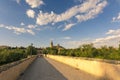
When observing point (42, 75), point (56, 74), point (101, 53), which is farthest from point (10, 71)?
point (101, 53)

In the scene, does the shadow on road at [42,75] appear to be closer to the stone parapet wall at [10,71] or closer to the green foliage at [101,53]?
the stone parapet wall at [10,71]

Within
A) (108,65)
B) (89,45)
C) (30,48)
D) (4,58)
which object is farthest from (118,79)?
(30,48)

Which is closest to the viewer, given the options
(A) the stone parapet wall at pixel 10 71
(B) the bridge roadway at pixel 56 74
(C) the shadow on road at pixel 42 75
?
(A) the stone parapet wall at pixel 10 71

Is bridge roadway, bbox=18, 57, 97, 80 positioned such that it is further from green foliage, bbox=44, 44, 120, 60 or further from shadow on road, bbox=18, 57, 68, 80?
green foliage, bbox=44, 44, 120, 60

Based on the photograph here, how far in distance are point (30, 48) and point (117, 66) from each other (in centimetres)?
12287

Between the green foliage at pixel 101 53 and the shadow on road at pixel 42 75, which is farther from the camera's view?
the green foliage at pixel 101 53

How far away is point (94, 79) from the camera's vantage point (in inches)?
497

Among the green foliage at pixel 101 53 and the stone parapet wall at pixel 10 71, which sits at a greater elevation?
the green foliage at pixel 101 53

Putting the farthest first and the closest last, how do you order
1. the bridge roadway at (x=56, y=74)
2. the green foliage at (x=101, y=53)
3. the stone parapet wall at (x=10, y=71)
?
1. the green foliage at (x=101, y=53)
2. the bridge roadway at (x=56, y=74)
3. the stone parapet wall at (x=10, y=71)

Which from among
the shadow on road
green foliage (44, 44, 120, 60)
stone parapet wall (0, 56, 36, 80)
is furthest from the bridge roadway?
green foliage (44, 44, 120, 60)

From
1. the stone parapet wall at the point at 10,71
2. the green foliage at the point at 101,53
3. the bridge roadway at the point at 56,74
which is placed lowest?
the bridge roadway at the point at 56,74

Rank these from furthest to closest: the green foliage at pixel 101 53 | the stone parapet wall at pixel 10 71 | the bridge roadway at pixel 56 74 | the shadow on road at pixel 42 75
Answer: the green foliage at pixel 101 53 < the shadow on road at pixel 42 75 < the bridge roadway at pixel 56 74 < the stone parapet wall at pixel 10 71

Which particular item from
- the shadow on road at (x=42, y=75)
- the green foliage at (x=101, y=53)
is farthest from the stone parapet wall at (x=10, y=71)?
the green foliage at (x=101, y=53)

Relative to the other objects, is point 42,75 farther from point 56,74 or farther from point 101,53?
point 101,53
